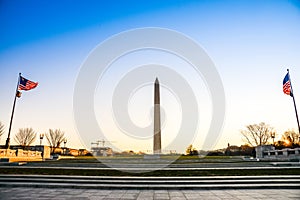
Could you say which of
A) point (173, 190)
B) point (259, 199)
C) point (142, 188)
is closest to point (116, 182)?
point (142, 188)

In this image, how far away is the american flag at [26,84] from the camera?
21.8 meters

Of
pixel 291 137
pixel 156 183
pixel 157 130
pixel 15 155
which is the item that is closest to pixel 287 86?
pixel 157 130

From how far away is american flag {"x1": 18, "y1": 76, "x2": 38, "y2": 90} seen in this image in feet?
71.6

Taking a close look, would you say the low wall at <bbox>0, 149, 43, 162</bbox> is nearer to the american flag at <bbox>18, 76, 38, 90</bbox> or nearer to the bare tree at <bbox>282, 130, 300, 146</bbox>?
the american flag at <bbox>18, 76, 38, 90</bbox>

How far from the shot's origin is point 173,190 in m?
8.80

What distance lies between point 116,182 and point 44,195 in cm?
325

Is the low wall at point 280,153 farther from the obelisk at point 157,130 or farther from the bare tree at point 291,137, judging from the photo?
the bare tree at point 291,137

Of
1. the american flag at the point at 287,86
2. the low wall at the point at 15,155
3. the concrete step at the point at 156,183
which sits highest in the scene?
the american flag at the point at 287,86

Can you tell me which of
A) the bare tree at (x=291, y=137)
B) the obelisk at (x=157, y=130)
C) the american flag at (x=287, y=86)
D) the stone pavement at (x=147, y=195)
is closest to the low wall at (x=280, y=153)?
the american flag at (x=287, y=86)

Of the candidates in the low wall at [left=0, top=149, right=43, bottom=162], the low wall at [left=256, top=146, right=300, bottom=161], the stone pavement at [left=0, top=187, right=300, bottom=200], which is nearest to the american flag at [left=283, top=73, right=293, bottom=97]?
the low wall at [left=256, top=146, right=300, bottom=161]

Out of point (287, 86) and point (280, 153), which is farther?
point (280, 153)

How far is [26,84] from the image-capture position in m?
22.2

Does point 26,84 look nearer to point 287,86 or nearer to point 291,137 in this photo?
point 287,86

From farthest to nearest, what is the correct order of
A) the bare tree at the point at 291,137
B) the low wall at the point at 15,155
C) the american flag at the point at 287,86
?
the bare tree at the point at 291,137 → the low wall at the point at 15,155 → the american flag at the point at 287,86
